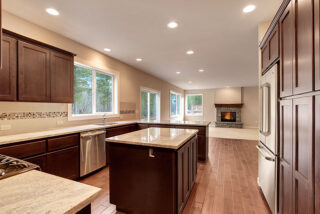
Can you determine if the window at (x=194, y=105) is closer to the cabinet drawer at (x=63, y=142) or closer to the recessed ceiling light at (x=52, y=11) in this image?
the cabinet drawer at (x=63, y=142)

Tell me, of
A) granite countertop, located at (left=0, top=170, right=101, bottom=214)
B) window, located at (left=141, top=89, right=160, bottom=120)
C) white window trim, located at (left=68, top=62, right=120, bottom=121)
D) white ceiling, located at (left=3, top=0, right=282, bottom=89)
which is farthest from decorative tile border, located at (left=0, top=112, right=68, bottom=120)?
window, located at (left=141, top=89, right=160, bottom=120)

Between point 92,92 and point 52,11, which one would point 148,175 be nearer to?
point 52,11

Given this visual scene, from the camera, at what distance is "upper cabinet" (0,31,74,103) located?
2006 millimetres

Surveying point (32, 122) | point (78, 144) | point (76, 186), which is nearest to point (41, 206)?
point (76, 186)

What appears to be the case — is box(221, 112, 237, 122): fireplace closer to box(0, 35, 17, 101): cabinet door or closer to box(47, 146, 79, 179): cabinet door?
box(47, 146, 79, 179): cabinet door

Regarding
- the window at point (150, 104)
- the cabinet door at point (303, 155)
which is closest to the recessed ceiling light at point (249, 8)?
the cabinet door at point (303, 155)

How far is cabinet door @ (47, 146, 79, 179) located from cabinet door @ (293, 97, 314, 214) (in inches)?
117

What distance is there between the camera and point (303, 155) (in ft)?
3.75

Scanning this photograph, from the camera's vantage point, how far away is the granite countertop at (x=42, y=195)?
0.61m

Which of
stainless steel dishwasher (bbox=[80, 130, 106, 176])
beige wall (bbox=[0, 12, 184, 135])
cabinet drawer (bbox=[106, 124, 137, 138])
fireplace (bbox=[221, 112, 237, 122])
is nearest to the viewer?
beige wall (bbox=[0, 12, 184, 135])

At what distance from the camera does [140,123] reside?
4352 mm

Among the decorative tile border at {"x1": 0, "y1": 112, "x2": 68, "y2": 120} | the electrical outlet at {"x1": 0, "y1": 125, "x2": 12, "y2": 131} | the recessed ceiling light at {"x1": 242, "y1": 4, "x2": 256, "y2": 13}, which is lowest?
the electrical outlet at {"x1": 0, "y1": 125, "x2": 12, "y2": 131}

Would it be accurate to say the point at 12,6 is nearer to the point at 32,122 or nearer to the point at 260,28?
the point at 32,122

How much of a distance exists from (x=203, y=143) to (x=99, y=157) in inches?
95.1
